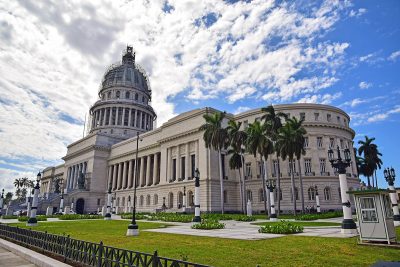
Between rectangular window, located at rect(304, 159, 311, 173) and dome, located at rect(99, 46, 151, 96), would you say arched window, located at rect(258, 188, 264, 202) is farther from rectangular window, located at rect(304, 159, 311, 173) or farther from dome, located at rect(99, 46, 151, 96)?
dome, located at rect(99, 46, 151, 96)

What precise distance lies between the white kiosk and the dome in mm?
99466

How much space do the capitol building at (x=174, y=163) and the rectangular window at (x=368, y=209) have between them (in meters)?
31.5

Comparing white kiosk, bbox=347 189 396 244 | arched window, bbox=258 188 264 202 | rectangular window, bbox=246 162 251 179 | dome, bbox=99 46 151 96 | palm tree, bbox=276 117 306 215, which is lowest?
white kiosk, bbox=347 189 396 244

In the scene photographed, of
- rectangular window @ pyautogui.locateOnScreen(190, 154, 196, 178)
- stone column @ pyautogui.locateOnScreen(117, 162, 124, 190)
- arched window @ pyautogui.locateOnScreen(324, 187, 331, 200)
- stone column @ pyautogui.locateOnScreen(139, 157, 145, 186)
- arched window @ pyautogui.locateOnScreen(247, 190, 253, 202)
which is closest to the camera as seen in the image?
arched window @ pyautogui.locateOnScreen(324, 187, 331, 200)

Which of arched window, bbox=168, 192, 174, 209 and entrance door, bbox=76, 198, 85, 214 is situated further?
entrance door, bbox=76, 198, 85, 214

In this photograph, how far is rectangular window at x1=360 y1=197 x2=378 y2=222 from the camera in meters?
14.2

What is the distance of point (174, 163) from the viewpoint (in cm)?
6494

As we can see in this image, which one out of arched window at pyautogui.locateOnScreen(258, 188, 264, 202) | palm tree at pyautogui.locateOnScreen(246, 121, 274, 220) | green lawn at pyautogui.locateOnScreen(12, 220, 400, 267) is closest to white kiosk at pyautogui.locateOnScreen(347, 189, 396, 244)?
green lawn at pyautogui.locateOnScreen(12, 220, 400, 267)

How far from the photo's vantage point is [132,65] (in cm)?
11725

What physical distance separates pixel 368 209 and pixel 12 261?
57.7 ft

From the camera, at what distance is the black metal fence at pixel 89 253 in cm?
744

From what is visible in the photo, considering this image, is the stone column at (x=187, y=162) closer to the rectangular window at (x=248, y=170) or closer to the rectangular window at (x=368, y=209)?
the rectangular window at (x=248, y=170)

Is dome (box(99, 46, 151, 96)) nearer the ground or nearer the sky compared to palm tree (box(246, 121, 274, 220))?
nearer the sky

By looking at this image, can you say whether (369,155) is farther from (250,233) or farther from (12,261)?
(12,261)
